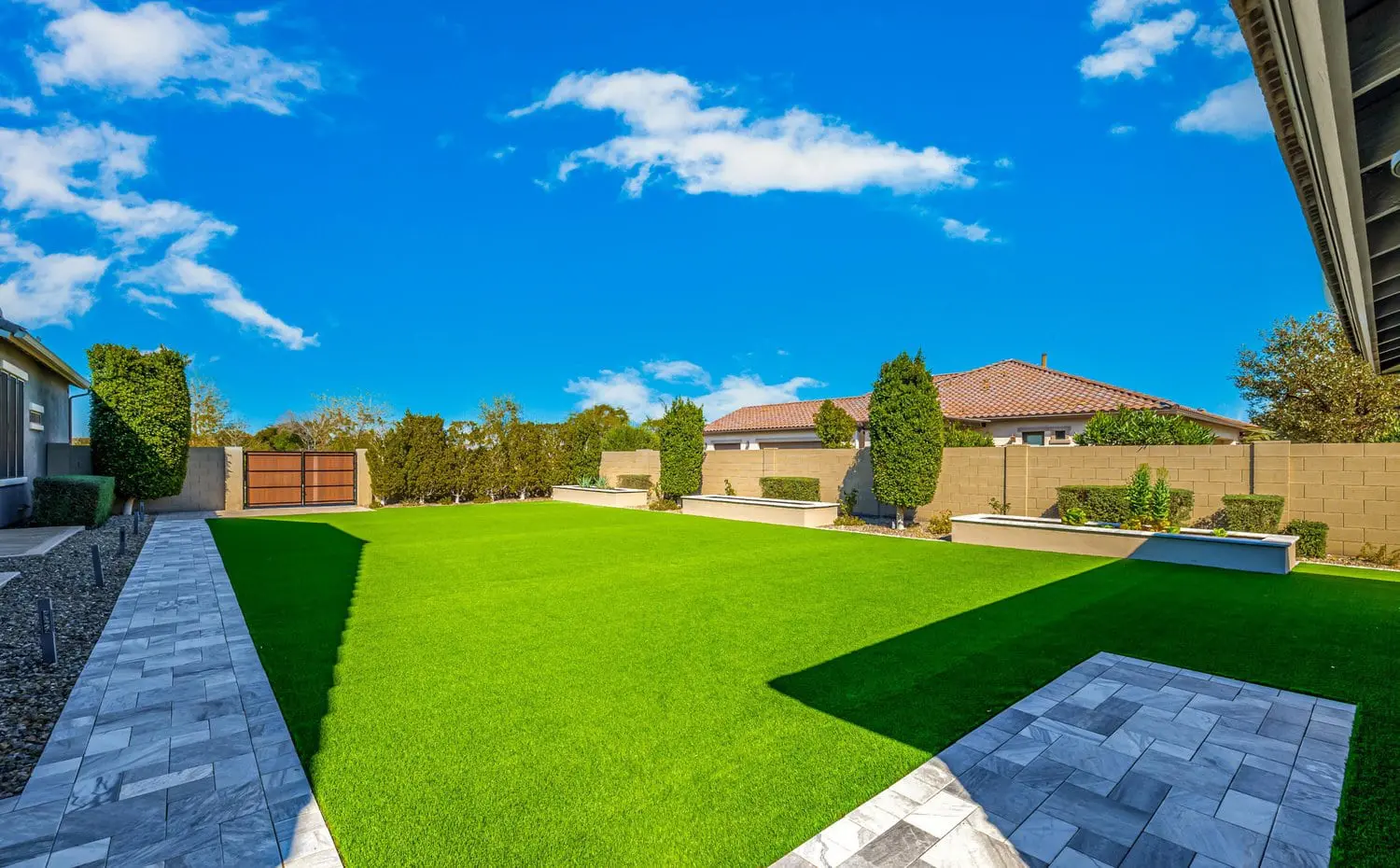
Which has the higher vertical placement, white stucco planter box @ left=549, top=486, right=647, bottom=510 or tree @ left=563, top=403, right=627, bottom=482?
tree @ left=563, top=403, right=627, bottom=482

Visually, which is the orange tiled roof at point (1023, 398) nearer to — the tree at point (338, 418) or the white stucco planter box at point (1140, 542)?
the white stucco planter box at point (1140, 542)

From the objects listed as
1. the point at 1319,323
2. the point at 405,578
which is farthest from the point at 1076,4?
the point at 405,578

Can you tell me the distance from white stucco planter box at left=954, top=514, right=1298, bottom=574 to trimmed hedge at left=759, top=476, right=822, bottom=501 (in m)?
4.66

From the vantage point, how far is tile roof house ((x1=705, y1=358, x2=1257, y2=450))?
17672mm

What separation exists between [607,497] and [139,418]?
11698 mm

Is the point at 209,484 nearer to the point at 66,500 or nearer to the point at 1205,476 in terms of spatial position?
the point at 66,500

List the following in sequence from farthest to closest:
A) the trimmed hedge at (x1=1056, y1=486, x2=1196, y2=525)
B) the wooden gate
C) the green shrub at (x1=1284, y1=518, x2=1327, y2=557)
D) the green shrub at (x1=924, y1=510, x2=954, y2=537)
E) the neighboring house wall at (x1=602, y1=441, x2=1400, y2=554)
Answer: the wooden gate, the green shrub at (x1=924, y1=510, x2=954, y2=537), the trimmed hedge at (x1=1056, y1=486, x2=1196, y2=525), the green shrub at (x1=1284, y1=518, x2=1327, y2=557), the neighboring house wall at (x1=602, y1=441, x2=1400, y2=554)

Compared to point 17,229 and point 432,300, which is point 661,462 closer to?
point 432,300

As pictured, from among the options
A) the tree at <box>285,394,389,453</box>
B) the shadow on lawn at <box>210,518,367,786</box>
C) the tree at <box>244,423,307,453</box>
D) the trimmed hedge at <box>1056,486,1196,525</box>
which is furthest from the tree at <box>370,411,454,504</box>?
the trimmed hedge at <box>1056,486,1196,525</box>

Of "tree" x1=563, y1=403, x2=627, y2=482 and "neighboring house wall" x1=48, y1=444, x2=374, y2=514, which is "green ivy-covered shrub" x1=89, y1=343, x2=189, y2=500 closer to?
"neighboring house wall" x1=48, y1=444, x2=374, y2=514

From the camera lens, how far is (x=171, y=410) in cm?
1458

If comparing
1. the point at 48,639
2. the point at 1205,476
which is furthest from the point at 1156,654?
the point at 48,639

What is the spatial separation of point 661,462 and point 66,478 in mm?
12593

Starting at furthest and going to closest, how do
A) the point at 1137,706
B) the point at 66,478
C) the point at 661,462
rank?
the point at 661,462 → the point at 66,478 → the point at 1137,706
